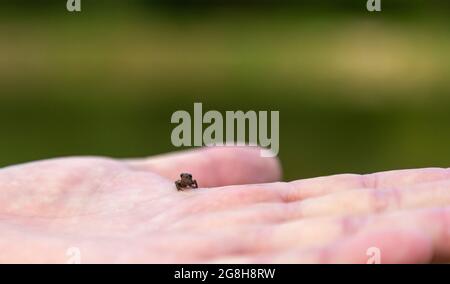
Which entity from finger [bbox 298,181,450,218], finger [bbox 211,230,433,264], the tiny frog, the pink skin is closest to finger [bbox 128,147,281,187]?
the pink skin

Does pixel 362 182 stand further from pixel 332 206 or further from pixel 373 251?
pixel 373 251

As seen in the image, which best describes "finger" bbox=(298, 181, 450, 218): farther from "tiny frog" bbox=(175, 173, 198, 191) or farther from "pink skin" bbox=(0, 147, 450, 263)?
"tiny frog" bbox=(175, 173, 198, 191)

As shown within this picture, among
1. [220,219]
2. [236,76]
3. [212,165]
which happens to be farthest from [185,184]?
[236,76]

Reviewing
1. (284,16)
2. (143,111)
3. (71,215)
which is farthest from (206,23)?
(71,215)

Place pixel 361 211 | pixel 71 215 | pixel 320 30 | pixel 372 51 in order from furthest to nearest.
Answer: pixel 320 30 < pixel 372 51 < pixel 71 215 < pixel 361 211

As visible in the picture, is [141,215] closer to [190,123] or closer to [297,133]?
[190,123]

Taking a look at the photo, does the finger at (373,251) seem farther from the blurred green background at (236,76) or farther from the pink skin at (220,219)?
the blurred green background at (236,76)
